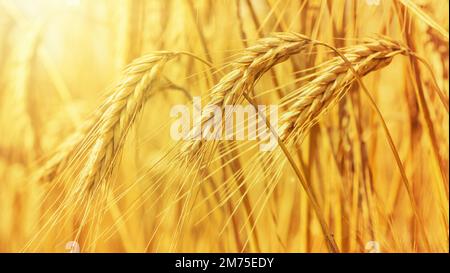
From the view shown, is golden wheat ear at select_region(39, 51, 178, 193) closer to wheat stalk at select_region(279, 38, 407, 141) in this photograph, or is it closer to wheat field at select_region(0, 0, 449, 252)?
wheat field at select_region(0, 0, 449, 252)

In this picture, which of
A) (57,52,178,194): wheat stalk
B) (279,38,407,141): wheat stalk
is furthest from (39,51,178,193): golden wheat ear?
(279,38,407,141): wheat stalk

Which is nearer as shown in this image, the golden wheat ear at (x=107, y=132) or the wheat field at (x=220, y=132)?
the golden wheat ear at (x=107, y=132)

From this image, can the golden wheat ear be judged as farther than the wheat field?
No

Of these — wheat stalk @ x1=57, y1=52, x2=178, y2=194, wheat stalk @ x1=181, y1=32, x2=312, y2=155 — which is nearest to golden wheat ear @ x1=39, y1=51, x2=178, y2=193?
wheat stalk @ x1=57, y1=52, x2=178, y2=194

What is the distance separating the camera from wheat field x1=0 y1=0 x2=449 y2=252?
1.03 meters

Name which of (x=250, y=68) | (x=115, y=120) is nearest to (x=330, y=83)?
(x=250, y=68)

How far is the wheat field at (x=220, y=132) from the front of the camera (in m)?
1.03

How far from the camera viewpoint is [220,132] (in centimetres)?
101

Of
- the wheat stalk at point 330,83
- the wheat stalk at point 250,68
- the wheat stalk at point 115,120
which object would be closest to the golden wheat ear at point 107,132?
the wheat stalk at point 115,120

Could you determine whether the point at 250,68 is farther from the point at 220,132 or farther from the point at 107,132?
the point at 107,132

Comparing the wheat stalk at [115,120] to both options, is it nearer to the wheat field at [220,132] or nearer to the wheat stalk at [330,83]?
the wheat field at [220,132]

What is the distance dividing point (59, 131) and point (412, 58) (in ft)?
2.57

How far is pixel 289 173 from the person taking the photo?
1.06 meters
